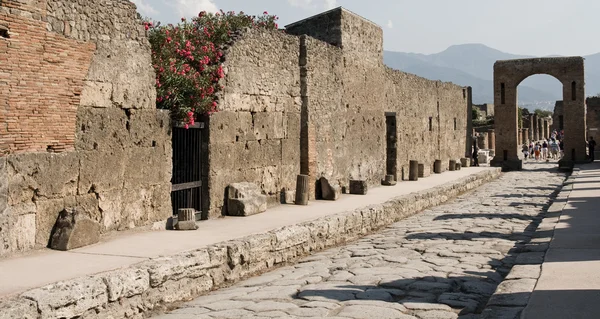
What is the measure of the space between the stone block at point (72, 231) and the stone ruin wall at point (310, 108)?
119 inches

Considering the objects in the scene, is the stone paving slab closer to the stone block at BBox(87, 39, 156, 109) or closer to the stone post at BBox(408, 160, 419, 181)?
the stone block at BBox(87, 39, 156, 109)

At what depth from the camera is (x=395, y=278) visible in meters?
6.95

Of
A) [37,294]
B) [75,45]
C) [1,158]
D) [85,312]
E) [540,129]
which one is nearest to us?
[37,294]

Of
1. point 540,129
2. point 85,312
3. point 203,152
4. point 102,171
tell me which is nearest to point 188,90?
point 203,152

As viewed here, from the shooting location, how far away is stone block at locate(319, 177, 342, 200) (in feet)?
43.9

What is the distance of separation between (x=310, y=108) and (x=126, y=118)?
17.9 ft

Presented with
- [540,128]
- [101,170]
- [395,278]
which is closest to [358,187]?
[101,170]

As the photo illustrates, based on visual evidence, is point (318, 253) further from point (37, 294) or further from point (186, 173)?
point (37, 294)

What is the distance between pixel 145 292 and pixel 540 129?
5635cm

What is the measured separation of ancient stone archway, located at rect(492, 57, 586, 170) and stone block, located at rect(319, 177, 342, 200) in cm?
1852

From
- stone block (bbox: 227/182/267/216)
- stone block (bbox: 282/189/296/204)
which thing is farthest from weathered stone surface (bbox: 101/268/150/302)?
stone block (bbox: 282/189/296/204)

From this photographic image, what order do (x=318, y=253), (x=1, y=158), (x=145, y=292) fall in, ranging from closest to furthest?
1. (x=145, y=292)
2. (x=1, y=158)
3. (x=318, y=253)

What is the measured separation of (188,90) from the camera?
9758mm

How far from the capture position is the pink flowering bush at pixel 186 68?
9523 mm
